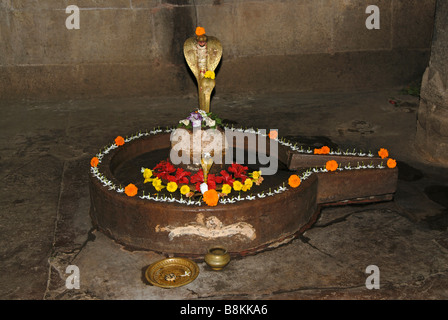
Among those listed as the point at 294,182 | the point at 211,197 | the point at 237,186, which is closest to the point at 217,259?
the point at 211,197

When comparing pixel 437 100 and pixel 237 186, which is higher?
pixel 437 100

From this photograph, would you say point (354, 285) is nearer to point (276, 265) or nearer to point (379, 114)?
point (276, 265)

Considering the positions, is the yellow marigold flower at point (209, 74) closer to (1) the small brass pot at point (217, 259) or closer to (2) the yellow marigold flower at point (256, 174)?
(2) the yellow marigold flower at point (256, 174)

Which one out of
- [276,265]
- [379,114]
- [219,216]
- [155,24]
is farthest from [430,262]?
[155,24]

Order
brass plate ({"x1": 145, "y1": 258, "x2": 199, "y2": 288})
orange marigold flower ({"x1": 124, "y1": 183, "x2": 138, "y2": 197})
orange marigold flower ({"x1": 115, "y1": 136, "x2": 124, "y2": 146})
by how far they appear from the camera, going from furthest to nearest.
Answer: orange marigold flower ({"x1": 115, "y1": 136, "x2": 124, "y2": 146})
orange marigold flower ({"x1": 124, "y1": 183, "x2": 138, "y2": 197})
brass plate ({"x1": 145, "y1": 258, "x2": 199, "y2": 288})

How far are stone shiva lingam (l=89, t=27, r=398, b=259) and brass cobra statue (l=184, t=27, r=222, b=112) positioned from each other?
0.04 ft

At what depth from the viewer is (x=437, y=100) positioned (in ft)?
24.0

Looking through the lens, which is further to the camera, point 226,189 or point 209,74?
point 209,74

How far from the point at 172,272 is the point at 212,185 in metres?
1.13

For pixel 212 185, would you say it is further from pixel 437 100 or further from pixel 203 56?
pixel 437 100

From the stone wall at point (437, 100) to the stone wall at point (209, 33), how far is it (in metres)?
3.27

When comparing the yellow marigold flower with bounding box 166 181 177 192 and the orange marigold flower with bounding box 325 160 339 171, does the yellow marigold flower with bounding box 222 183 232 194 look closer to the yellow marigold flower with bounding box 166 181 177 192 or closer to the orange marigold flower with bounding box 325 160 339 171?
the yellow marigold flower with bounding box 166 181 177 192

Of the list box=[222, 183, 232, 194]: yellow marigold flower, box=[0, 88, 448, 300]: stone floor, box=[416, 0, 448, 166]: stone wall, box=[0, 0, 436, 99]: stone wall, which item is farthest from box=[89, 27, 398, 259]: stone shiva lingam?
box=[0, 0, 436, 99]: stone wall

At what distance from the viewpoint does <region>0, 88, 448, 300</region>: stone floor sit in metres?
4.83
